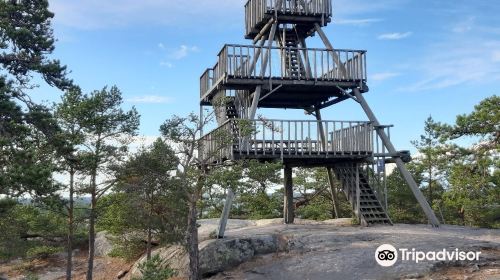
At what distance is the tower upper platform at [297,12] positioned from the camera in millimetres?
21484

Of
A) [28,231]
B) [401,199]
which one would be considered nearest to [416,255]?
[401,199]

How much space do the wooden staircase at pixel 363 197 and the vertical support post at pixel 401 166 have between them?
60.7 inches

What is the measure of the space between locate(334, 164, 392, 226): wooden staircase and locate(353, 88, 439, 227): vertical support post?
154 cm

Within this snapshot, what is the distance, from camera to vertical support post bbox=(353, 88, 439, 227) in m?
19.7

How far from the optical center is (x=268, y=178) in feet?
51.2

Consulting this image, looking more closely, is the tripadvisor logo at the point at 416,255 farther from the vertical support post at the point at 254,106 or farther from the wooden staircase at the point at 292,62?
the wooden staircase at the point at 292,62

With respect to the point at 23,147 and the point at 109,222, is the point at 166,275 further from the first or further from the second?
the point at 109,222

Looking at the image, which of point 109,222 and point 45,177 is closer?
point 45,177

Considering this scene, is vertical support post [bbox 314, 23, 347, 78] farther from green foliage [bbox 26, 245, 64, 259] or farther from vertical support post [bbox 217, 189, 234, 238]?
green foliage [bbox 26, 245, 64, 259]

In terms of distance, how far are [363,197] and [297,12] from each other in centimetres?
894

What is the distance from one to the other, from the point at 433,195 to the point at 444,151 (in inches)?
569

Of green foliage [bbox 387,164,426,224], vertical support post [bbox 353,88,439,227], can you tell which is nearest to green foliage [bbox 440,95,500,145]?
vertical support post [bbox 353,88,439,227]

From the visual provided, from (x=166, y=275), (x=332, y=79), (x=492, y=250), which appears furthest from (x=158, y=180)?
(x=492, y=250)

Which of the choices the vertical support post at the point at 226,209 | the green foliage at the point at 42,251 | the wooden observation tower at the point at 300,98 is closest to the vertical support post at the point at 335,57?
the wooden observation tower at the point at 300,98
